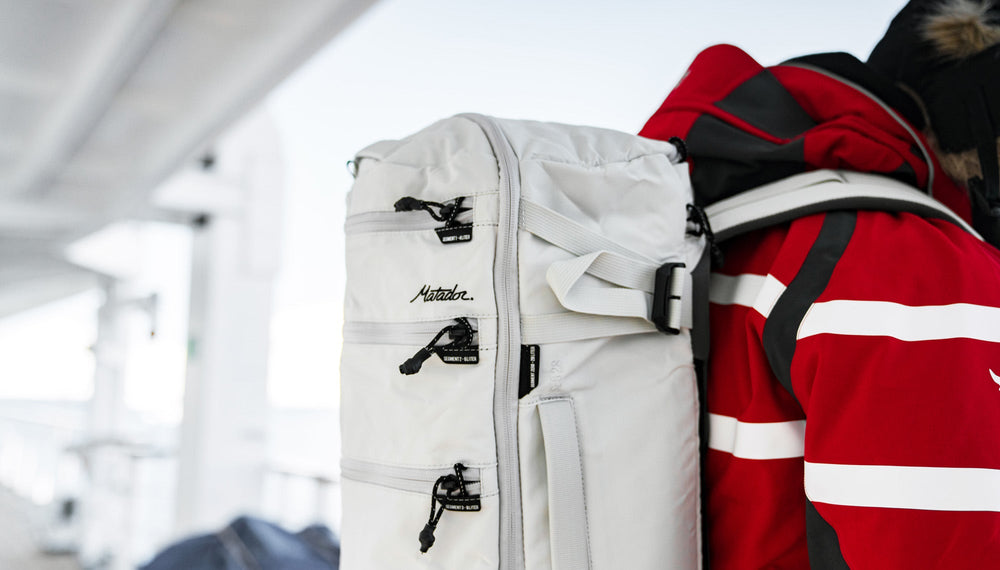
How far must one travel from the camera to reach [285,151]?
4273mm

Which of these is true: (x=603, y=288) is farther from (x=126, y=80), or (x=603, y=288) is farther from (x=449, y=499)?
(x=126, y=80)

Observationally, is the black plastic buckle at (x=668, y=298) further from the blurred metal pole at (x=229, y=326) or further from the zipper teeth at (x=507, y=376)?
the blurred metal pole at (x=229, y=326)

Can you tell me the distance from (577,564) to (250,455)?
3753mm

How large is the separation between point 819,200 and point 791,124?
0.44 feet

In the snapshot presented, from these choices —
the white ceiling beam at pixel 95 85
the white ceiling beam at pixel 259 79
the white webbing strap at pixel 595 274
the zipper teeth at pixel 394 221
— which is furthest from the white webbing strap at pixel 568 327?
the white ceiling beam at pixel 95 85

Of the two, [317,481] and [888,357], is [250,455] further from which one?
[888,357]

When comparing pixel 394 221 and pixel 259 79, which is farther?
pixel 259 79

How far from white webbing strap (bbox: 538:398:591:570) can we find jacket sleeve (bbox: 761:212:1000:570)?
19 cm

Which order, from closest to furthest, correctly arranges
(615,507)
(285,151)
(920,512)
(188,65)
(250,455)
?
(920,512) < (615,507) < (188,65) < (250,455) < (285,151)

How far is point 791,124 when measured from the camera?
0.75 metres

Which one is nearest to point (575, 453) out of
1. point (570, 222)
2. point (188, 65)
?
point (570, 222)

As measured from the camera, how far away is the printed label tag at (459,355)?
0.62m

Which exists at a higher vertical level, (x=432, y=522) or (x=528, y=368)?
(x=528, y=368)

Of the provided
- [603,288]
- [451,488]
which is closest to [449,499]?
[451,488]
